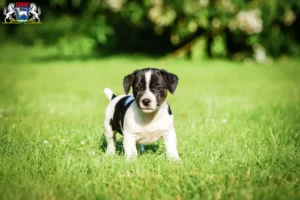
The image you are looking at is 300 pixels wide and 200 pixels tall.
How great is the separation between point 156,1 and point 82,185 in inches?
579

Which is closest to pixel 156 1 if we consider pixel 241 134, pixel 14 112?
pixel 14 112

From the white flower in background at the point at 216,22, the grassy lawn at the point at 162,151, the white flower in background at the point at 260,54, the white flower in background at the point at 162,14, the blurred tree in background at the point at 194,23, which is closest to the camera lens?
the grassy lawn at the point at 162,151

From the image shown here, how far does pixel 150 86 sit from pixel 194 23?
1405 cm

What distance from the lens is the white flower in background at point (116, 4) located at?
1802cm

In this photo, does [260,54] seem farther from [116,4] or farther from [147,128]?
[147,128]

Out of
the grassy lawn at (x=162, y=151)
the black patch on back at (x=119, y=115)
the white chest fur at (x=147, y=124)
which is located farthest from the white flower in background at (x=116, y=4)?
the white chest fur at (x=147, y=124)

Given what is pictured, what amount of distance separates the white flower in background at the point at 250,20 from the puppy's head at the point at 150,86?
44.4ft

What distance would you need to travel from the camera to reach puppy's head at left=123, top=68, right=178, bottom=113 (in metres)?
4.36

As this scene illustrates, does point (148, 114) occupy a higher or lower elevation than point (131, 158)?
higher

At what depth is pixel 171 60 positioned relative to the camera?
18672 mm

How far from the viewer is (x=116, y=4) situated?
18.1m

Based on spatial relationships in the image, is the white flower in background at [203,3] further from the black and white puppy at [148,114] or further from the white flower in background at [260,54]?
the black and white puppy at [148,114]

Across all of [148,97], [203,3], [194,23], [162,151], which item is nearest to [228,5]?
[203,3]

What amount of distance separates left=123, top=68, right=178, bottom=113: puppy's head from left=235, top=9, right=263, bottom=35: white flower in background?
13528 millimetres
